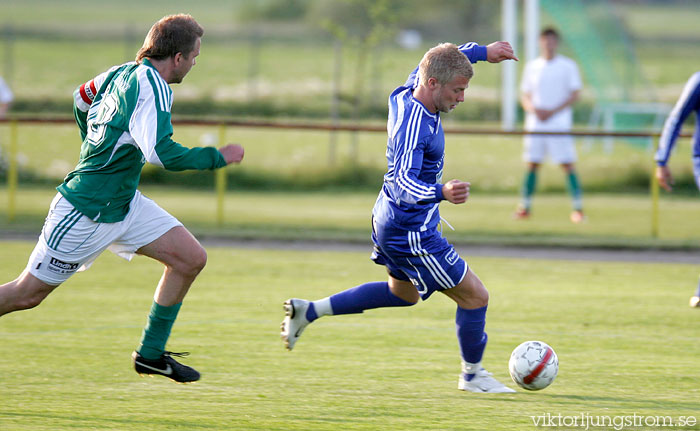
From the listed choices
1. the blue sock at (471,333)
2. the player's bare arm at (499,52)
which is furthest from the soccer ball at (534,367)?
the player's bare arm at (499,52)

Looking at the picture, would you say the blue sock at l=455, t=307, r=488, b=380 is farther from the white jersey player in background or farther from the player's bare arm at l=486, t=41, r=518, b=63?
the white jersey player in background

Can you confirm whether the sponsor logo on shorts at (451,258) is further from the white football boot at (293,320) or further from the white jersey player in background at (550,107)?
the white jersey player in background at (550,107)

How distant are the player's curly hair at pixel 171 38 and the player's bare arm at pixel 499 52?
182 centimetres

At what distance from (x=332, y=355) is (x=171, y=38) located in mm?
2361

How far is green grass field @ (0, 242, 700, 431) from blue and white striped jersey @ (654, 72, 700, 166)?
4.17 ft

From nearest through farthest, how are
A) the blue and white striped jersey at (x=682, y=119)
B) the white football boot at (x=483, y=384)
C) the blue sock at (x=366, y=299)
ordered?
the white football boot at (x=483, y=384), the blue sock at (x=366, y=299), the blue and white striped jersey at (x=682, y=119)

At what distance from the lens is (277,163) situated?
63.9 ft

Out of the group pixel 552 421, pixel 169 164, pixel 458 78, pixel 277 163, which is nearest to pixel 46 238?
pixel 169 164

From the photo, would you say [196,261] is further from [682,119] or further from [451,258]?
[682,119]

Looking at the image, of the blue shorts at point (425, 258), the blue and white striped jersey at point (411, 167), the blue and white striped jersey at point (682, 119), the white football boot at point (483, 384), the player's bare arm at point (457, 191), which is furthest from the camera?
the blue and white striped jersey at point (682, 119)

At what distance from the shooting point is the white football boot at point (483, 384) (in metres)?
5.72

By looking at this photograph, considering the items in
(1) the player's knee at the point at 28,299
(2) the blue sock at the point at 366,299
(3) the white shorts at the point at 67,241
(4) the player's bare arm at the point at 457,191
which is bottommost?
(2) the blue sock at the point at 366,299

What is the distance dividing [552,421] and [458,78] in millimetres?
1820

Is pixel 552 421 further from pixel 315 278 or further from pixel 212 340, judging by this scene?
pixel 315 278
